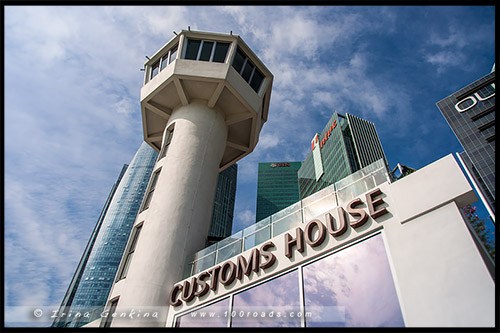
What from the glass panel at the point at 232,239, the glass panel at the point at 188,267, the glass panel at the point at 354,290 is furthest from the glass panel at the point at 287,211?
the glass panel at the point at 188,267

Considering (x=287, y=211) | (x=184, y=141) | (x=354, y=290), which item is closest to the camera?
(x=354, y=290)

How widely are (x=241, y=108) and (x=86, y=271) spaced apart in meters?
145

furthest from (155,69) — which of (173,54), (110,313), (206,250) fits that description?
(110,313)

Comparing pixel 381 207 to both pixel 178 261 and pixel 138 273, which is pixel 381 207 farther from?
pixel 138 273

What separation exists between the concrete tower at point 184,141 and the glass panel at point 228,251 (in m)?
3.40

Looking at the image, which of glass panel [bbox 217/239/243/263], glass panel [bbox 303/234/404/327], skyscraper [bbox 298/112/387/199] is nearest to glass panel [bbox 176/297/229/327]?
glass panel [bbox 217/239/243/263]

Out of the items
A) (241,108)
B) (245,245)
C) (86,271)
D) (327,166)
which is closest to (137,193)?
(86,271)

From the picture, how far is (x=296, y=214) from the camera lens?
49.6 ft

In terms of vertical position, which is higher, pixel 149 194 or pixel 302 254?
pixel 149 194

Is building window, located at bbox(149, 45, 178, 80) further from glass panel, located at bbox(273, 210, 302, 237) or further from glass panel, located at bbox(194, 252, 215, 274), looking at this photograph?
glass panel, located at bbox(273, 210, 302, 237)

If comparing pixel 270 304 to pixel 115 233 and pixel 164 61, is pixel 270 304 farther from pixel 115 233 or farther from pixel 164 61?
pixel 115 233

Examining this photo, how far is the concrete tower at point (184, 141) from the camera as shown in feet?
61.4

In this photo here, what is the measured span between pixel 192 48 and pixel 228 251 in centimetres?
1959

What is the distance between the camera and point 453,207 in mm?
10031
